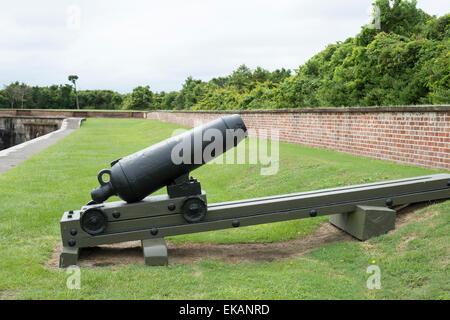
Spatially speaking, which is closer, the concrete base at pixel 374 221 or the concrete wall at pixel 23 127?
the concrete base at pixel 374 221

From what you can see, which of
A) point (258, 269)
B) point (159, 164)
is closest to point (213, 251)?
point (258, 269)

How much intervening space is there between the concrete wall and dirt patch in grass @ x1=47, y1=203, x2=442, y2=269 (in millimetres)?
37301

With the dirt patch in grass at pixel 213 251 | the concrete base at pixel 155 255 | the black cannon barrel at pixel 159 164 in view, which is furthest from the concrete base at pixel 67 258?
the concrete base at pixel 155 255

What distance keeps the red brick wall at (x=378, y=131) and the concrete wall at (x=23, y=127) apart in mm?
30637

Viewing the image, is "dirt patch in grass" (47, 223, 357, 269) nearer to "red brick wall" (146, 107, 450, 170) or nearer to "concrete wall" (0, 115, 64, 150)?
"red brick wall" (146, 107, 450, 170)

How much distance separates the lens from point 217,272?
4.12 meters

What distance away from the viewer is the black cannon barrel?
4.29 metres

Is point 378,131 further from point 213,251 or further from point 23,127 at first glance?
point 23,127

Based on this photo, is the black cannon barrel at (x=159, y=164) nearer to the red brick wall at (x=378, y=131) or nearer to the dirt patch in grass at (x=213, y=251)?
the dirt patch in grass at (x=213, y=251)

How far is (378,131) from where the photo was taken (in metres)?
9.29

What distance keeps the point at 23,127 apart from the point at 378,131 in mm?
38323

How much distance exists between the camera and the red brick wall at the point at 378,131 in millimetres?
7487
